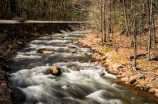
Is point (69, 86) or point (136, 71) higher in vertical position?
point (136, 71)

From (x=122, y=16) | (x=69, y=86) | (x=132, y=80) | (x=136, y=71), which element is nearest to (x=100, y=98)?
(x=69, y=86)

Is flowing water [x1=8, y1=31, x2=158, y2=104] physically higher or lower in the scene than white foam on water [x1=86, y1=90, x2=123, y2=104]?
higher

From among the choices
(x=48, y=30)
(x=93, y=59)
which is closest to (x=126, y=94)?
(x=93, y=59)

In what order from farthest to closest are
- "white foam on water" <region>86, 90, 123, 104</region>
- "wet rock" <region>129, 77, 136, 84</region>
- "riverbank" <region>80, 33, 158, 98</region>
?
"wet rock" <region>129, 77, 136, 84</region> < "riverbank" <region>80, 33, 158, 98</region> < "white foam on water" <region>86, 90, 123, 104</region>

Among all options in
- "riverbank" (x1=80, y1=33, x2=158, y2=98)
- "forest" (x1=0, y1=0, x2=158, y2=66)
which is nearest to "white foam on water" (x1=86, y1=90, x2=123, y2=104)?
"riverbank" (x1=80, y1=33, x2=158, y2=98)

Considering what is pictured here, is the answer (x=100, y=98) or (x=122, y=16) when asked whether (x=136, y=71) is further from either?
(x=122, y=16)

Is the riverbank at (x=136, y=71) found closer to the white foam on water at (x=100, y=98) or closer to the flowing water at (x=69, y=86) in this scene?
the flowing water at (x=69, y=86)

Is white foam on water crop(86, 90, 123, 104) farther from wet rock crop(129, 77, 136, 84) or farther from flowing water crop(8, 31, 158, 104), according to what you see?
wet rock crop(129, 77, 136, 84)

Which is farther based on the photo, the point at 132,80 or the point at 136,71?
the point at 136,71

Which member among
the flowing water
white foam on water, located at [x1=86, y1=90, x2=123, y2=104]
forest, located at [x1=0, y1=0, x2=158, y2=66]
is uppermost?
forest, located at [x1=0, y1=0, x2=158, y2=66]

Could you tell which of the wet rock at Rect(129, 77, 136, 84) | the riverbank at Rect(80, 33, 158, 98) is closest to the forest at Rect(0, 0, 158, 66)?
the riverbank at Rect(80, 33, 158, 98)

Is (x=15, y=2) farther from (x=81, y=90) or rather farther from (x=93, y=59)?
(x=81, y=90)

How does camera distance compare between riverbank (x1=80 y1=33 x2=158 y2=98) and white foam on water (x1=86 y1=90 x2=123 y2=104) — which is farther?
riverbank (x1=80 y1=33 x2=158 y2=98)

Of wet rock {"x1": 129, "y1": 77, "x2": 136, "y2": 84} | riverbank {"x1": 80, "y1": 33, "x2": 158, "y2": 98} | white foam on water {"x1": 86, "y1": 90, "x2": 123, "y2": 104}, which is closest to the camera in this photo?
white foam on water {"x1": 86, "y1": 90, "x2": 123, "y2": 104}
